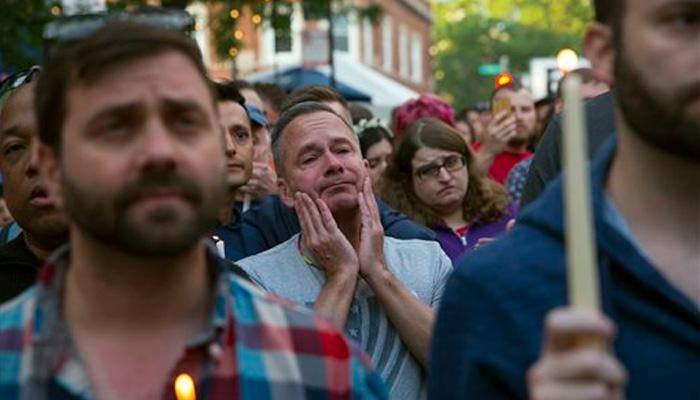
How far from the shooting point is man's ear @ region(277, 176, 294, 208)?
667 cm

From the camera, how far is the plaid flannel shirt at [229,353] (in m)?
3.62

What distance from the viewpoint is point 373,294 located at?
6.13 meters

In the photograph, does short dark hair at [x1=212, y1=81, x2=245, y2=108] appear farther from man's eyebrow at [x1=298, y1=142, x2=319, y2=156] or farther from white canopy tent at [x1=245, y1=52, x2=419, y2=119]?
white canopy tent at [x1=245, y1=52, x2=419, y2=119]

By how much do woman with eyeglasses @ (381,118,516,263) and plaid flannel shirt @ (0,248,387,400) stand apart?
15.5 feet

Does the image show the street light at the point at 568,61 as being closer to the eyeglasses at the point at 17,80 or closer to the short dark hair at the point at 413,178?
the short dark hair at the point at 413,178

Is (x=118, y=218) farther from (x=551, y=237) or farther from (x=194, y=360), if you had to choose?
(x=551, y=237)

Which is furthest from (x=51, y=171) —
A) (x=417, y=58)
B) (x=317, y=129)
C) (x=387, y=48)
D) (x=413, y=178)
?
(x=417, y=58)

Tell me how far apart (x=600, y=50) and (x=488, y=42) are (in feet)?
273

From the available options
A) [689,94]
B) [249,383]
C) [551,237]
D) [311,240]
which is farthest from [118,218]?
[311,240]

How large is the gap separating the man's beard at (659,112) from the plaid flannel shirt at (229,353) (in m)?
0.75

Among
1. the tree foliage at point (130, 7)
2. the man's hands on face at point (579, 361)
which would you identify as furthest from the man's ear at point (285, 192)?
the tree foliage at point (130, 7)

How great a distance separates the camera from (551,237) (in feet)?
11.7

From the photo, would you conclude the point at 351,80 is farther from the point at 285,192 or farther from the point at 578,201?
the point at 578,201

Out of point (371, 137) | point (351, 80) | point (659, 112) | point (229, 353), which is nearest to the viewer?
point (659, 112)
